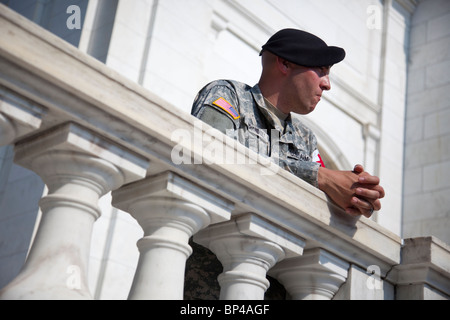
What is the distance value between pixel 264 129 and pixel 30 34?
1333mm

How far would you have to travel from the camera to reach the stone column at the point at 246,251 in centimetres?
262

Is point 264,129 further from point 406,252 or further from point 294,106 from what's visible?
point 406,252

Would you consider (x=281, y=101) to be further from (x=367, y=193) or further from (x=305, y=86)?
(x=367, y=193)

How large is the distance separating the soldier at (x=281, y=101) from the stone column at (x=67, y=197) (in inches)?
29.2

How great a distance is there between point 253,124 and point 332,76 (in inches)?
246

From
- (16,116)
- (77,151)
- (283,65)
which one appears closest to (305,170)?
(283,65)

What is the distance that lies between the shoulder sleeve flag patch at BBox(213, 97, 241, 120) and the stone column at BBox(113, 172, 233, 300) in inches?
22.1

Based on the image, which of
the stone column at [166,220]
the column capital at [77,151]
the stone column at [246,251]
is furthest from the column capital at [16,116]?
the stone column at [246,251]

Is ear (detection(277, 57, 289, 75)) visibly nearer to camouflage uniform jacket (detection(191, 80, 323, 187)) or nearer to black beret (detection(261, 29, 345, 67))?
black beret (detection(261, 29, 345, 67))

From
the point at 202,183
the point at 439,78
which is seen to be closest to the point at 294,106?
the point at 202,183

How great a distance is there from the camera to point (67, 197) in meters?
2.25

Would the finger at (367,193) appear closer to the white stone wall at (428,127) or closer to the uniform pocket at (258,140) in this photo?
the uniform pocket at (258,140)

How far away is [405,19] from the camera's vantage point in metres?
10.9

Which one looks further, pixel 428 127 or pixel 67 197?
pixel 428 127
